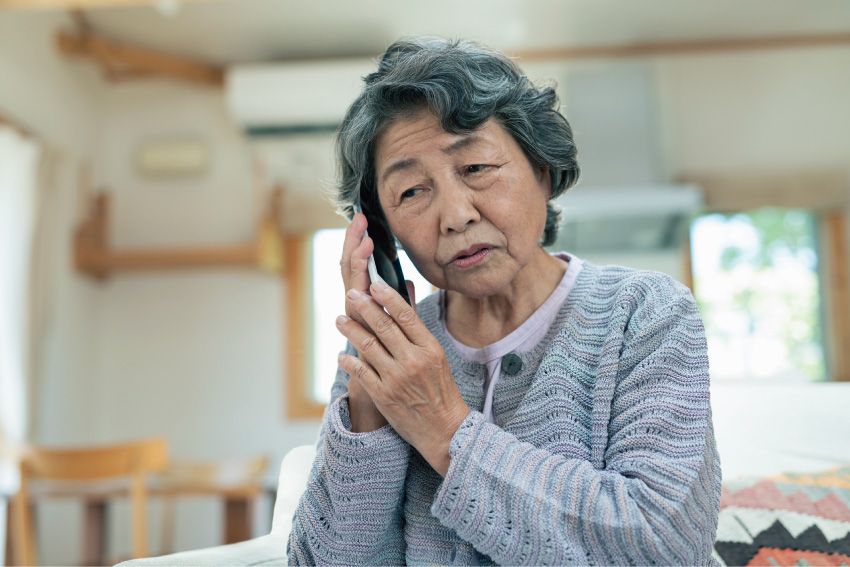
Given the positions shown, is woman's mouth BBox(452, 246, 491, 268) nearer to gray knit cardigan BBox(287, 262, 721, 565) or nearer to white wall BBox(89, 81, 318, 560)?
gray knit cardigan BBox(287, 262, 721, 565)

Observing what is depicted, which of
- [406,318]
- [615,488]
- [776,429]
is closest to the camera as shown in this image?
[615,488]

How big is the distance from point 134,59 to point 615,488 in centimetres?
520

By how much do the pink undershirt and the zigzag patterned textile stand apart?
1.79 ft

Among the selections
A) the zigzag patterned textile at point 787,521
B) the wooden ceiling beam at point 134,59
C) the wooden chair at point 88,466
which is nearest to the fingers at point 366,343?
the zigzag patterned textile at point 787,521

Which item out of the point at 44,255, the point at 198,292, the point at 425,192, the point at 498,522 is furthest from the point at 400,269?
the point at 198,292

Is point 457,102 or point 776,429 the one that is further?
point 776,429

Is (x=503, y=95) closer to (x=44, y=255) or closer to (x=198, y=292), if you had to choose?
(x=44, y=255)

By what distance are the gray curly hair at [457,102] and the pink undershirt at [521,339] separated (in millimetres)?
161

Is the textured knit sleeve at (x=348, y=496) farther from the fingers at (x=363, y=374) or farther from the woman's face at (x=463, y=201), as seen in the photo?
the woman's face at (x=463, y=201)

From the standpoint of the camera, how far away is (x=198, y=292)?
18.4ft

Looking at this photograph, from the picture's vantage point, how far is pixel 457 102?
1.09m

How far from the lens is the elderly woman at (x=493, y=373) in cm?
92

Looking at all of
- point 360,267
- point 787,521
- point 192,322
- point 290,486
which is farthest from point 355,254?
point 192,322

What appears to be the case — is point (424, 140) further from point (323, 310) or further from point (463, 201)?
point (323, 310)
